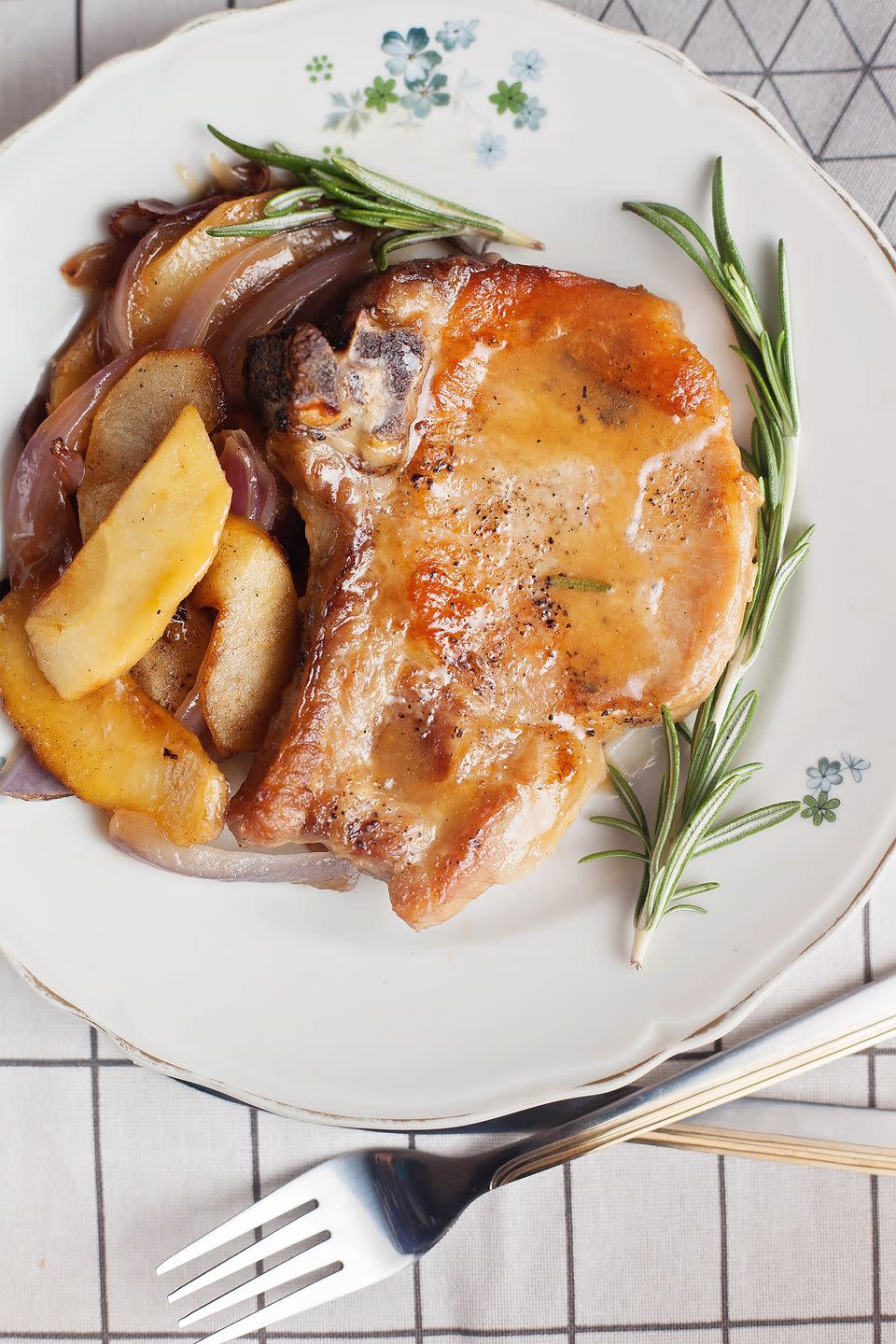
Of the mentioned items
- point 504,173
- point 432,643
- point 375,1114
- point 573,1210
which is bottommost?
point 573,1210

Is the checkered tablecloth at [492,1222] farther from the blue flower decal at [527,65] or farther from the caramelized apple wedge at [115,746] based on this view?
the blue flower decal at [527,65]

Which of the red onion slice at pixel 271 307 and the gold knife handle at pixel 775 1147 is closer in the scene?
the red onion slice at pixel 271 307

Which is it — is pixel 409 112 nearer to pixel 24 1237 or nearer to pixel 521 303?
pixel 521 303

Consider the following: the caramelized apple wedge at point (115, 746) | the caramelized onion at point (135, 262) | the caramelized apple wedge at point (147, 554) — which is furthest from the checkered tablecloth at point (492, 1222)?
the caramelized onion at point (135, 262)

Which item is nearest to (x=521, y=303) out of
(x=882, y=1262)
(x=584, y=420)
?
(x=584, y=420)

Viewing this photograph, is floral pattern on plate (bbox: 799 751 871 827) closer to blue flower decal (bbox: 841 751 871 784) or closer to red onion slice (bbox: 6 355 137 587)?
blue flower decal (bbox: 841 751 871 784)

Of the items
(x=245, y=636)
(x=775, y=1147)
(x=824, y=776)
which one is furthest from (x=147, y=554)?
(x=775, y=1147)

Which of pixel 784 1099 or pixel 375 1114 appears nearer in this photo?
pixel 375 1114
